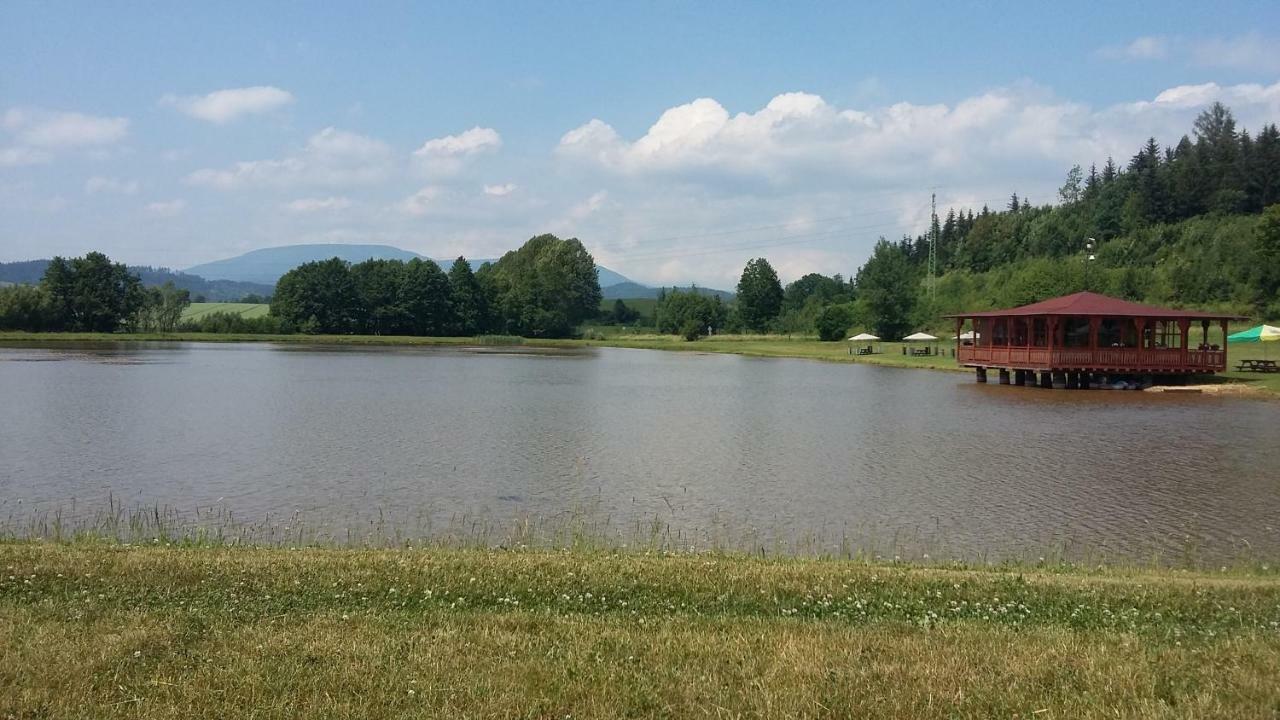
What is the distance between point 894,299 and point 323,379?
219 feet

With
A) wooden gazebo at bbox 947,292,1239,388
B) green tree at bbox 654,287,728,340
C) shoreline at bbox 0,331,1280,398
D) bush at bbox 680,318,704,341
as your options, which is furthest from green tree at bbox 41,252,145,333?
wooden gazebo at bbox 947,292,1239,388

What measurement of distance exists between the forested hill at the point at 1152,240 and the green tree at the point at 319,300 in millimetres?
71601

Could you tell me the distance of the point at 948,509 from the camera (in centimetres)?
1778

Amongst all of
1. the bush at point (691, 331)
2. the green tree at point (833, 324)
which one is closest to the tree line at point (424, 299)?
the bush at point (691, 331)

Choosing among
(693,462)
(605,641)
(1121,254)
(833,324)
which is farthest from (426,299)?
(605,641)

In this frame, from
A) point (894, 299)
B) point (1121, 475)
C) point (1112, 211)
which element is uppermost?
point (1112, 211)

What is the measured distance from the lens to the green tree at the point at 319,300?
419 feet

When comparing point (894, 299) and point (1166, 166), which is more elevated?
point (1166, 166)

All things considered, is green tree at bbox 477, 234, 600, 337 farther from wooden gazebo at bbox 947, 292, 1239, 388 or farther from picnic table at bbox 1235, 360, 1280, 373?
picnic table at bbox 1235, 360, 1280, 373

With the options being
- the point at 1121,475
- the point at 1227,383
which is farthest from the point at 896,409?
the point at 1227,383

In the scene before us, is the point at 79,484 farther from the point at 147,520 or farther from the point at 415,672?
the point at 415,672

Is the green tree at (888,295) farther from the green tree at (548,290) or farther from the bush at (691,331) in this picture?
the green tree at (548,290)

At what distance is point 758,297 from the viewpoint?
15400cm

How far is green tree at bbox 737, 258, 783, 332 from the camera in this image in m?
152
